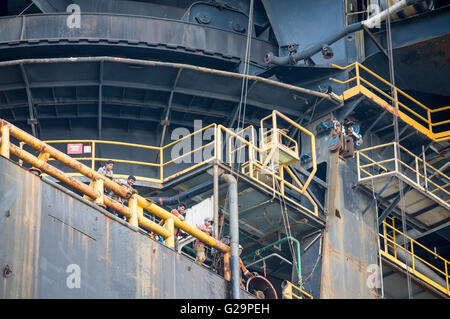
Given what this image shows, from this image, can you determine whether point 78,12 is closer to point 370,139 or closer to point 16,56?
point 16,56

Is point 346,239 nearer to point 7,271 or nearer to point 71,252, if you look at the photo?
point 71,252

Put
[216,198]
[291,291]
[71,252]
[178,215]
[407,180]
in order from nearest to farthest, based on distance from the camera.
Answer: [71,252], [178,215], [291,291], [216,198], [407,180]

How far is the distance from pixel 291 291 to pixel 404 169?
7.82 meters

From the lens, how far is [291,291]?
22.6 meters

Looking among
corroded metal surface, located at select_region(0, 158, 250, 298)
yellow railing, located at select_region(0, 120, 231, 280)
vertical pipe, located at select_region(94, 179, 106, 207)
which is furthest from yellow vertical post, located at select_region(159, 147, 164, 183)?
vertical pipe, located at select_region(94, 179, 106, 207)

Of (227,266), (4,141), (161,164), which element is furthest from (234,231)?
(4,141)

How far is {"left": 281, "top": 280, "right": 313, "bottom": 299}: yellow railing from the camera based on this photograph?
2234 cm

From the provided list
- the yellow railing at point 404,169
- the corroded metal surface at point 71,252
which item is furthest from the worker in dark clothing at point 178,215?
the yellow railing at point 404,169

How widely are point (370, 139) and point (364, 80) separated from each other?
6.09 feet

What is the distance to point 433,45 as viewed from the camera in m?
28.1

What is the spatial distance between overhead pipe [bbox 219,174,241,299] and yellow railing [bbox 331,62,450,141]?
5439 millimetres

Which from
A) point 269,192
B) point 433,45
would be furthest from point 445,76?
point 269,192
